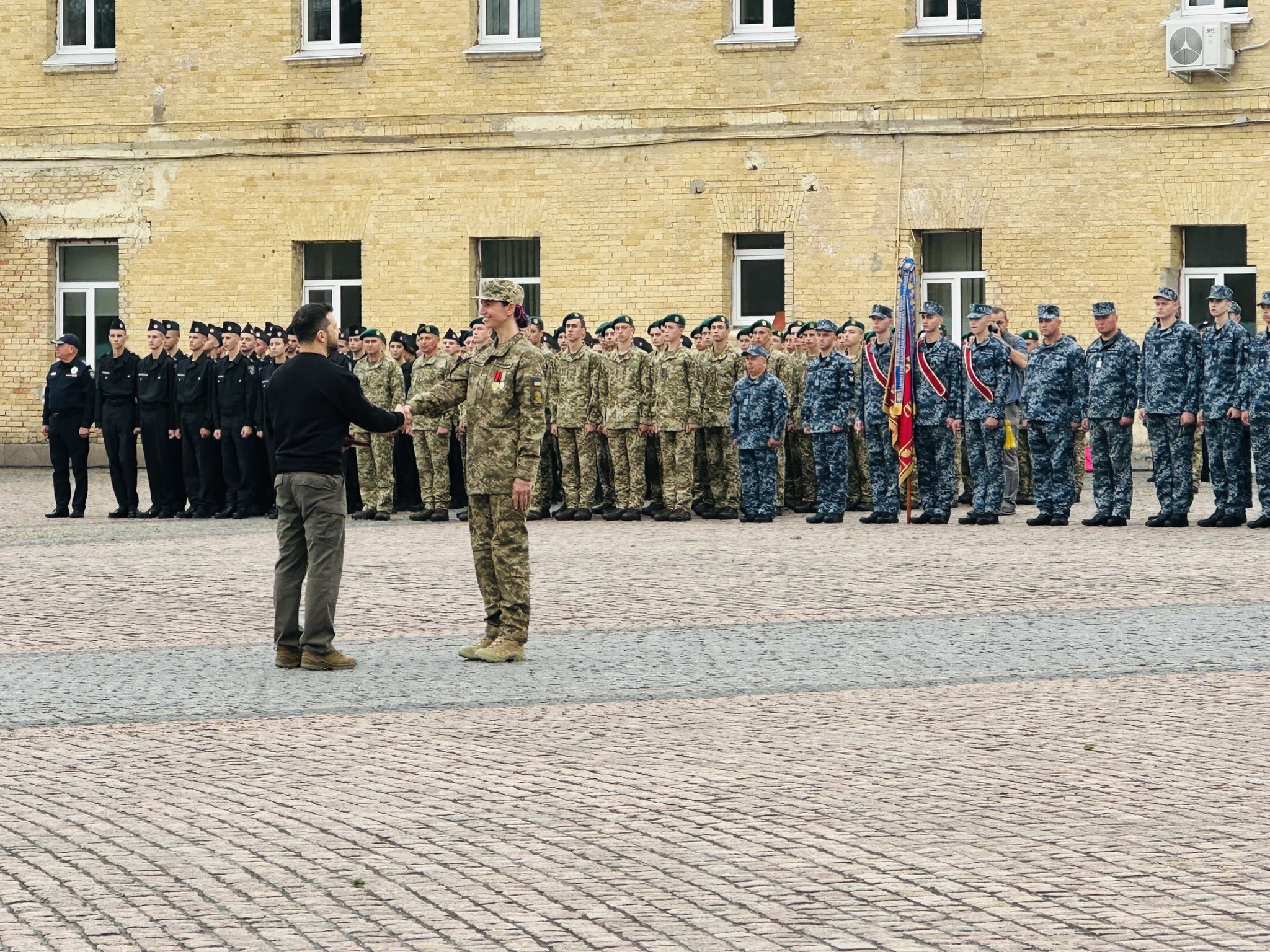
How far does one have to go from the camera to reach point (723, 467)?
21234 millimetres

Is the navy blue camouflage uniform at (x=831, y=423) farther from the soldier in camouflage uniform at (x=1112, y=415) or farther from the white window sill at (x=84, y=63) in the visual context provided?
the white window sill at (x=84, y=63)

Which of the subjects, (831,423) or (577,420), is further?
(577,420)

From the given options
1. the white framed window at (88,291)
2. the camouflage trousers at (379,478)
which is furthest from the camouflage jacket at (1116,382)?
the white framed window at (88,291)

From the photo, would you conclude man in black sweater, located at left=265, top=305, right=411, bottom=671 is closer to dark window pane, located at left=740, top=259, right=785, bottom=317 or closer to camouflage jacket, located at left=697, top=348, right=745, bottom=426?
camouflage jacket, located at left=697, top=348, right=745, bottom=426

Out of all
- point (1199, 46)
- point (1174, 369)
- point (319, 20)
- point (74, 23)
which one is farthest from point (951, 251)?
point (74, 23)

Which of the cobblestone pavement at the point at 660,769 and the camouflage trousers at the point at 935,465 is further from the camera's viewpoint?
the camouflage trousers at the point at 935,465

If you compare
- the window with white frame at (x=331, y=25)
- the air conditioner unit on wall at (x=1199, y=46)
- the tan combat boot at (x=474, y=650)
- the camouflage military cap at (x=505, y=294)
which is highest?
the window with white frame at (x=331, y=25)

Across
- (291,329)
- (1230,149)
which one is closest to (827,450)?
(1230,149)

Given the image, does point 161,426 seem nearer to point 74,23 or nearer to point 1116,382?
point 74,23

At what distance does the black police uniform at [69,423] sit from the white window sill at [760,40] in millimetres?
8951

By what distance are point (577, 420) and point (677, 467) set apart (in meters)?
1.12

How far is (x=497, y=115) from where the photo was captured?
2750cm

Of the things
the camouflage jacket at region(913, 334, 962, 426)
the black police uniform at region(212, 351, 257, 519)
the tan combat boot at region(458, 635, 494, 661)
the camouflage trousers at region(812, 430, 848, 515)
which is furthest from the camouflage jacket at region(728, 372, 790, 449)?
the tan combat boot at region(458, 635, 494, 661)

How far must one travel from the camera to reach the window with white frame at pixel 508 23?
90.7ft
